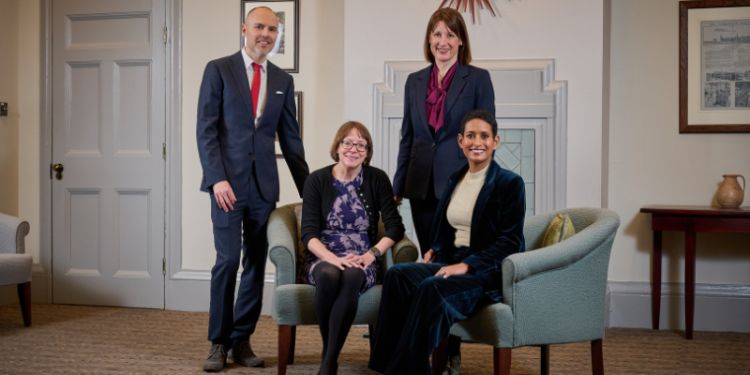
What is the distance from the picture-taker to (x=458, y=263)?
8.43 ft

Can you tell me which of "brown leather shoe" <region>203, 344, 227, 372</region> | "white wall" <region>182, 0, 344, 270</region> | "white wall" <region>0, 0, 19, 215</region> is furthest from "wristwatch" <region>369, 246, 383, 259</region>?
"white wall" <region>0, 0, 19, 215</region>

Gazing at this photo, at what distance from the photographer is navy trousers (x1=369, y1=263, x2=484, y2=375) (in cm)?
233

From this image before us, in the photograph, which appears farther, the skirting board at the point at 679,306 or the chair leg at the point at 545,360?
the skirting board at the point at 679,306

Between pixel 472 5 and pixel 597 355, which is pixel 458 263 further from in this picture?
pixel 472 5

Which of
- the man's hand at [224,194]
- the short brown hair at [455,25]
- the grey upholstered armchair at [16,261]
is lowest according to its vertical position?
the grey upholstered armchair at [16,261]

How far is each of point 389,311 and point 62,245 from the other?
3112 millimetres

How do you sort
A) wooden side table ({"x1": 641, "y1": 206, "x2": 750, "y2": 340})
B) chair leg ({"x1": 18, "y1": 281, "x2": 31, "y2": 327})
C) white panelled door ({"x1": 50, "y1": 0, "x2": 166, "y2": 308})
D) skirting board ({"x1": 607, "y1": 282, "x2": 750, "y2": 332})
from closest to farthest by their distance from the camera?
wooden side table ({"x1": 641, "y1": 206, "x2": 750, "y2": 340}), chair leg ({"x1": 18, "y1": 281, "x2": 31, "y2": 327}), skirting board ({"x1": 607, "y1": 282, "x2": 750, "y2": 332}), white panelled door ({"x1": 50, "y1": 0, "x2": 166, "y2": 308})

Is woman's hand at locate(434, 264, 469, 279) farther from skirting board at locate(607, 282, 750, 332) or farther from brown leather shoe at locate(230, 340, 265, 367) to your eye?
skirting board at locate(607, 282, 750, 332)

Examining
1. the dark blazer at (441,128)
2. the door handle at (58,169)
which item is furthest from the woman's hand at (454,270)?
the door handle at (58,169)

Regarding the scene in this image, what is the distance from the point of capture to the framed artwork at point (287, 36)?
14.5 ft

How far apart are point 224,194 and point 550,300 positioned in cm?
137

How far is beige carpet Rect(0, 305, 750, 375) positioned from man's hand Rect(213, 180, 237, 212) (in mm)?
720

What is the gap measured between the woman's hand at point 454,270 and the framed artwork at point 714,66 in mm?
2339

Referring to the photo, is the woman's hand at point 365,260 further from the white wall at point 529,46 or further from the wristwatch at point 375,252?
the white wall at point 529,46
